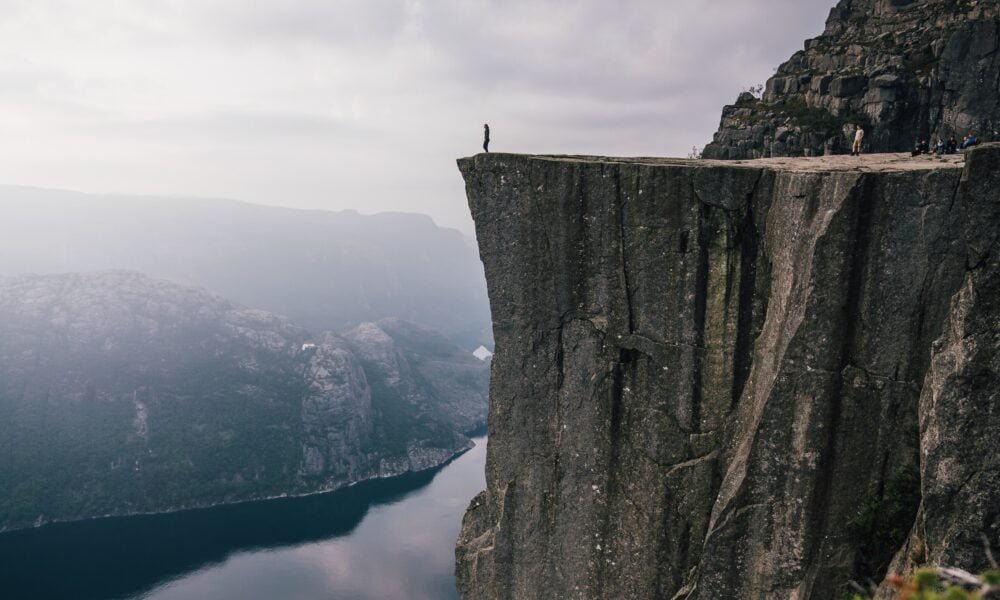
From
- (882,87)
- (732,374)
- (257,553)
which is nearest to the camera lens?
(732,374)

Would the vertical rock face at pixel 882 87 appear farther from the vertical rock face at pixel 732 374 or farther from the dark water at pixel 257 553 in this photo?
the dark water at pixel 257 553

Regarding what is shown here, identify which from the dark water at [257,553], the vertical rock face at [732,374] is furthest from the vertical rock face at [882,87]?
the dark water at [257,553]

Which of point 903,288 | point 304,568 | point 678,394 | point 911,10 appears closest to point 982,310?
point 903,288

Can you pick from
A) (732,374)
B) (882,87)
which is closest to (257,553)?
(732,374)

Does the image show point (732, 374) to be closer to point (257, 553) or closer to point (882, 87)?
point (882, 87)

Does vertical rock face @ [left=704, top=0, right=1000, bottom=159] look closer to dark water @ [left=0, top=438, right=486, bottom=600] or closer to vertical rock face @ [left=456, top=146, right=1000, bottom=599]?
vertical rock face @ [left=456, top=146, right=1000, bottom=599]

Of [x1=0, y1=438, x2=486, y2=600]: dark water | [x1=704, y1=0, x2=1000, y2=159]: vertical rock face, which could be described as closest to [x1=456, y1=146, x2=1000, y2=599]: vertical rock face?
[x1=704, y1=0, x2=1000, y2=159]: vertical rock face
